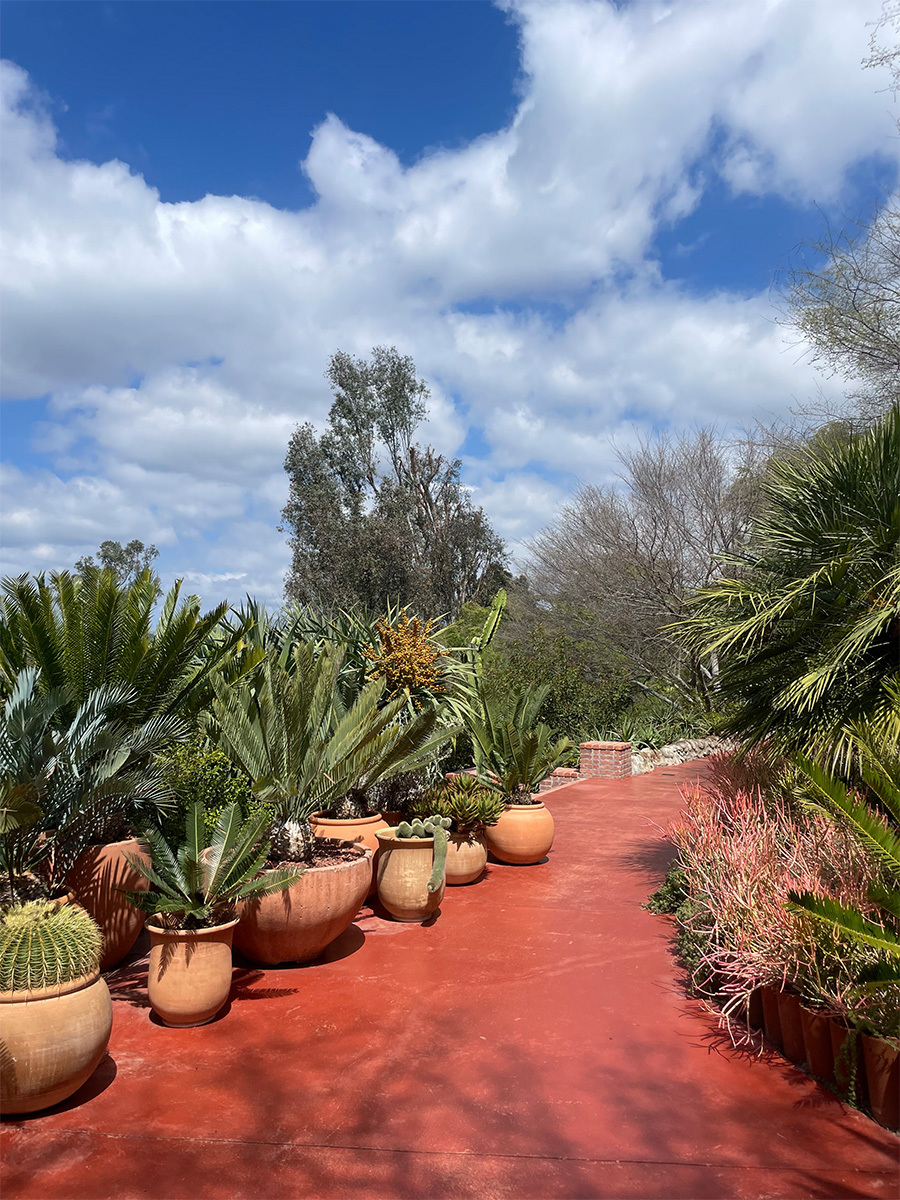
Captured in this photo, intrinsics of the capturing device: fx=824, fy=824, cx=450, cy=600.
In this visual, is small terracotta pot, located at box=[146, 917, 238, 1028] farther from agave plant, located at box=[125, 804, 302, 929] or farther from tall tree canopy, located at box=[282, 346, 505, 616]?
tall tree canopy, located at box=[282, 346, 505, 616]

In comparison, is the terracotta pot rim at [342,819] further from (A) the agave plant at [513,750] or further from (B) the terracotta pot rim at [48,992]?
(B) the terracotta pot rim at [48,992]

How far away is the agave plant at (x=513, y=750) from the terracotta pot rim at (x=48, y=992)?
16.7ft

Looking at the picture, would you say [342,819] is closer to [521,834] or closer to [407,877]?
[407,877]

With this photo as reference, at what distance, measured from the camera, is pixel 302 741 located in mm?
5742

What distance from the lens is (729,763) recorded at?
8.13 meters

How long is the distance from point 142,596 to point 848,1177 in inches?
196

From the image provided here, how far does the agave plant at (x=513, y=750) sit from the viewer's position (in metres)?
8.22

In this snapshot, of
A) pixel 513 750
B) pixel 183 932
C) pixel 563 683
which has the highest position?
pixel 563 683

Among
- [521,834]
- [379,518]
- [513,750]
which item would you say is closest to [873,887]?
[521,834]

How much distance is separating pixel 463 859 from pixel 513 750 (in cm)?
136

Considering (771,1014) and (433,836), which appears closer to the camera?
(771,1014)

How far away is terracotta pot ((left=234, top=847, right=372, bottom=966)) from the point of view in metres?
5.06

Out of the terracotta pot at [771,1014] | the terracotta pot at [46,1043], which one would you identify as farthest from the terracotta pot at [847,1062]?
the terracotta pot at [46,1043]

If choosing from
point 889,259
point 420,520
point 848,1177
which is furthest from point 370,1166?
point 420,520
